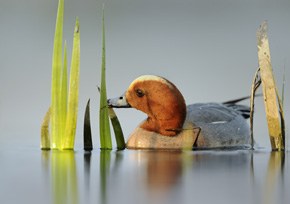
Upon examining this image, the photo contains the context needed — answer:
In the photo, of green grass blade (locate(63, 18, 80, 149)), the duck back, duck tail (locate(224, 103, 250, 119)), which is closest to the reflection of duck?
green grass blade (locate(63, 18, 80, 149))

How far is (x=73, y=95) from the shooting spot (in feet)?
14.6

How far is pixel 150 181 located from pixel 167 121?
2.79 meters

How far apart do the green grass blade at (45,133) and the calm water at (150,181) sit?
828mm

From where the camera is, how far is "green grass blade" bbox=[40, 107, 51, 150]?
4.72 metres

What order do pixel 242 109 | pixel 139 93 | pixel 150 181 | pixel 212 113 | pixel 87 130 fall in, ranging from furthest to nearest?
pixel 242 109
pixel 212 113
pixel 139 93
pixel 87 130
pixel 150 181

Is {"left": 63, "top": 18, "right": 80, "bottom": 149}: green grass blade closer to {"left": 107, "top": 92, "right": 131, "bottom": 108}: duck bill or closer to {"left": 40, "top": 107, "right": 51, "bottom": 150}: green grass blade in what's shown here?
{"left": 40, "top": 107, "right": 51, "bottom": 150}: green grass blade

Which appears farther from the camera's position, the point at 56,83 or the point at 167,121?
the point at 167,121

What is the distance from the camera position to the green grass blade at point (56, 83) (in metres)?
4.30

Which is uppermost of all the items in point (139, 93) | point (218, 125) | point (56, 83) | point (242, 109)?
point (56, 83)

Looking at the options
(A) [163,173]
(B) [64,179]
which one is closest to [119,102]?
(A) [163,173]

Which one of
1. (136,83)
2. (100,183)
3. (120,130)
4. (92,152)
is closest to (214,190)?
(100,183)

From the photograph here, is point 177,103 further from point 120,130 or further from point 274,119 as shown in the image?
point 274,119

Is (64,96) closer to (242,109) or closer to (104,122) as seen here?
(104,122)

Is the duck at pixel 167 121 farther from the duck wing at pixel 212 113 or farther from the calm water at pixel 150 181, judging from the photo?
the calm water at pixel 150 181
